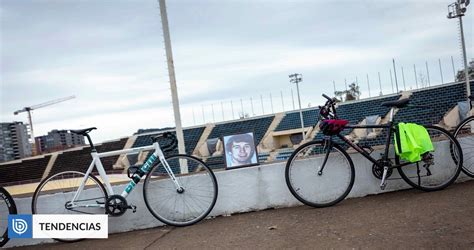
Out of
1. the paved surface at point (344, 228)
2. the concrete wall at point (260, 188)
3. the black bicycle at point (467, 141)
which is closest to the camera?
the paved surface at point (344, 228)

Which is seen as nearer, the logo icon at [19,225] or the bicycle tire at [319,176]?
the logo icon at [19,225]

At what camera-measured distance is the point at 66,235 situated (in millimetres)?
3514

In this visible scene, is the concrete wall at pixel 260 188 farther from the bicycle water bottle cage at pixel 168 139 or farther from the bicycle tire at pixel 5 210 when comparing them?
the bicycle tire at pixel 5 210

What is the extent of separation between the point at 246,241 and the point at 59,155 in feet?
122

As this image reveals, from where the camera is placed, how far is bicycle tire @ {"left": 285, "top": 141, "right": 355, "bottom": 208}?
3826 mm

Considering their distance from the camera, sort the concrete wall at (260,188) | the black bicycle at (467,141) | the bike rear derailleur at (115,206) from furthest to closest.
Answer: the black bicycle at (467,141) < the concrete wall at (260,188) < the bike rear derailleur at (115,206)

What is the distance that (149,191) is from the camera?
3775mm

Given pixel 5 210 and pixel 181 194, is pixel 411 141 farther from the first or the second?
pixel 5 210

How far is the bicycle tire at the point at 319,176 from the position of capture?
12.6 ft

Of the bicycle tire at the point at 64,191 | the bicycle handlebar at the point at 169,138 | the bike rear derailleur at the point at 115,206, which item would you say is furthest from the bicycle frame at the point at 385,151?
the bicycle tire at the point at 64,191

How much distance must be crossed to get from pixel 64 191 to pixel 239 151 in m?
1.72

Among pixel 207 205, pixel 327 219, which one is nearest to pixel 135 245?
pixel 207 205

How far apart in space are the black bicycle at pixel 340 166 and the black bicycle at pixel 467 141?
0.18 metres

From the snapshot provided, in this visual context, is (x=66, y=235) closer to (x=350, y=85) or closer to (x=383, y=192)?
(x=383, y=192)
